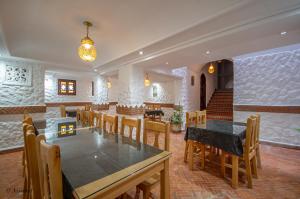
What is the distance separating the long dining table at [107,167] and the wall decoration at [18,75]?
3179 millimetres

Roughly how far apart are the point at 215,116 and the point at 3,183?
7.01m

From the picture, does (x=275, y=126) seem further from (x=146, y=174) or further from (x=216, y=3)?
(x=146, y=174)

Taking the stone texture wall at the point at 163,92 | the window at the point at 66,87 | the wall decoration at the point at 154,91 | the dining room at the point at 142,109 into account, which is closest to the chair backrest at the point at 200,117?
the dining room at the point at 142,109

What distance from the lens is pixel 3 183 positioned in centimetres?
201

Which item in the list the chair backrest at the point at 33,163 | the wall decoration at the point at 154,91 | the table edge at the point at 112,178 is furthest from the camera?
the wall decoration at the point at 154,91

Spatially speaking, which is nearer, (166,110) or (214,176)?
(214,176)

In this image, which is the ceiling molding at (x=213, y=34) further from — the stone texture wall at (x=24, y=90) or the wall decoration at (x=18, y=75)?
the wall decoration at (x=18, y=75)

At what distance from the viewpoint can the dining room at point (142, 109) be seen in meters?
1.04

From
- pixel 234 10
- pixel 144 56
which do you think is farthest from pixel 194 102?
pixel 234 10

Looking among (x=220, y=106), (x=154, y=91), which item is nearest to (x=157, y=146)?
(x=154, y=91)

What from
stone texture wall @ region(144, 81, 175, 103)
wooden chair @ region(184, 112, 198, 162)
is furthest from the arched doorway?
wooden chair @ region(184, 112, 198, 162)

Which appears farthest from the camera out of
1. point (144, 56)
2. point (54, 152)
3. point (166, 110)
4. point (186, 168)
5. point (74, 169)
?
point (166, 110)

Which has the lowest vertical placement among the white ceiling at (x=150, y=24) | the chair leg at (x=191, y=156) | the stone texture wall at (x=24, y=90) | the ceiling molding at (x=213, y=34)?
the chair leg at (x=191, y=156)

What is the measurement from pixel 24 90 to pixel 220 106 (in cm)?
790
